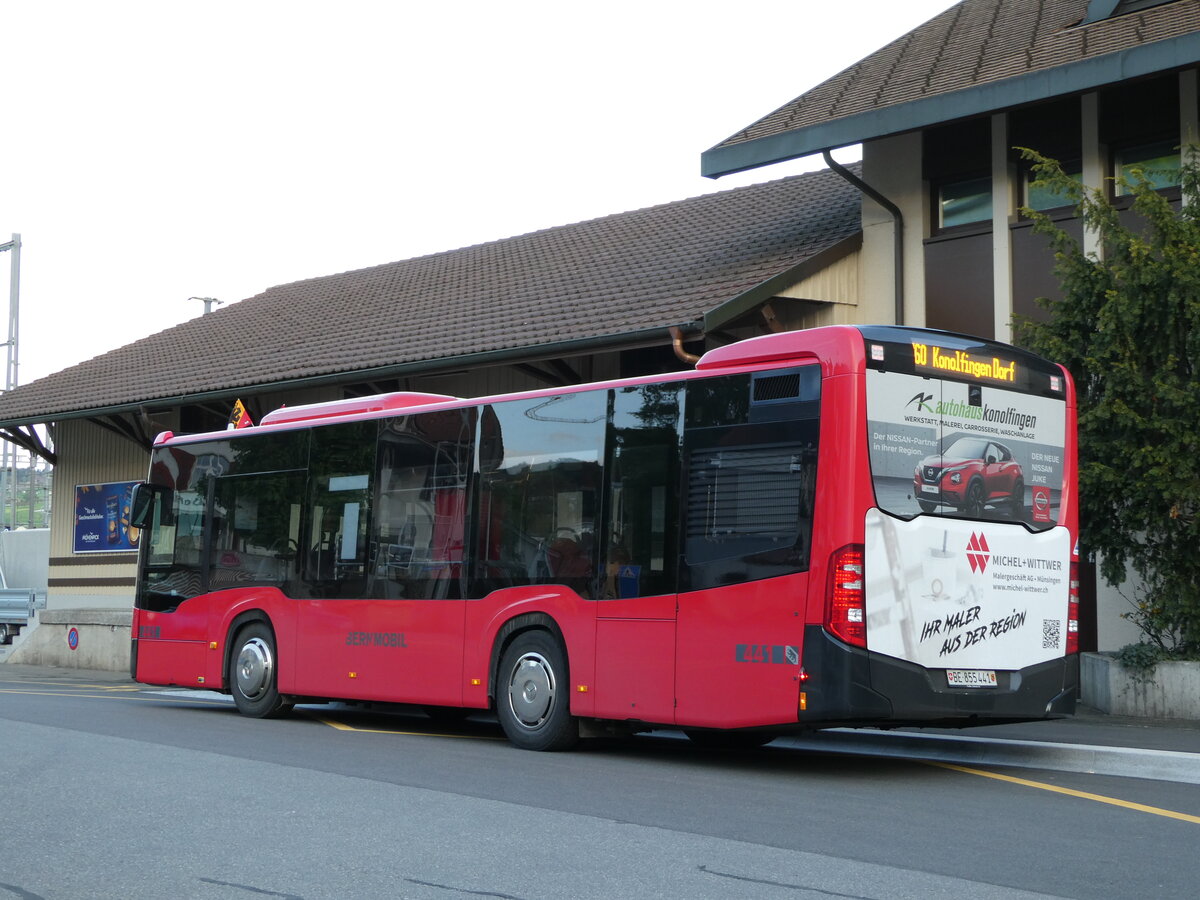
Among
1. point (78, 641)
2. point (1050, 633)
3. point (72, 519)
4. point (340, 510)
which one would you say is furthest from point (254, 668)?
point (72, 519)

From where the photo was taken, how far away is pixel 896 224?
57.6ft

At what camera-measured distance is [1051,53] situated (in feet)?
52.5

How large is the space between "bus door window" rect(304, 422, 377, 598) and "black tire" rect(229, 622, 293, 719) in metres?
1.05

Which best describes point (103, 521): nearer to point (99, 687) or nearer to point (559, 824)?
point (99, 687)

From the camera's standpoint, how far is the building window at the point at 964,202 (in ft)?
55.6

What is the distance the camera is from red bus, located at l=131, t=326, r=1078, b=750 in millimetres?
9492

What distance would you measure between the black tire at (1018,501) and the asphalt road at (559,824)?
1788 mm

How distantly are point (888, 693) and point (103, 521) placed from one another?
22701 millimetres

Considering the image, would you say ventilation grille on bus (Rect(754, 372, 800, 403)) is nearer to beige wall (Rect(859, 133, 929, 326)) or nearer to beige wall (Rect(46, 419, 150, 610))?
beige wall (Rect(859, 133, 929, 326))

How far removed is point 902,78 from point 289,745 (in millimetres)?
10985

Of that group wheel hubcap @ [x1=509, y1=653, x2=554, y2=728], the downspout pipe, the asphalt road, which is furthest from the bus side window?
the downspout pipe

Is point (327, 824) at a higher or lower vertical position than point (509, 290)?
A: lower

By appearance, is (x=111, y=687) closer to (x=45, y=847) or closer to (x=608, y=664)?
(x=608, y=664)

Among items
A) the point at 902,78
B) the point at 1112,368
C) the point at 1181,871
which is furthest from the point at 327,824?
the point at 902,78
